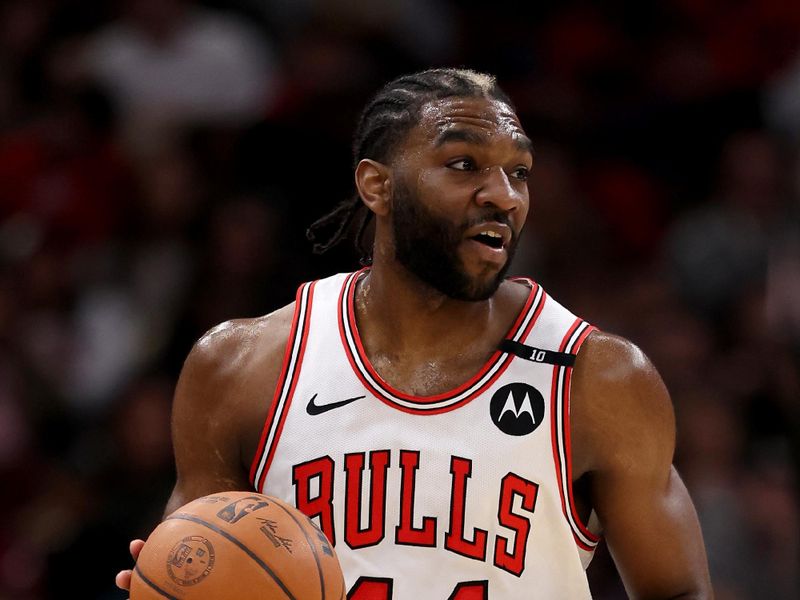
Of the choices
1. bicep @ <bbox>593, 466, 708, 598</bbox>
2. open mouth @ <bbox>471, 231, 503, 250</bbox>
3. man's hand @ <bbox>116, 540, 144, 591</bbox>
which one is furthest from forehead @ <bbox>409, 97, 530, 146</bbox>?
man's hand @ <bbox>116, 540, 144, 591</bbox>

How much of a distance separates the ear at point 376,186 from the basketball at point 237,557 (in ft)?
3.10

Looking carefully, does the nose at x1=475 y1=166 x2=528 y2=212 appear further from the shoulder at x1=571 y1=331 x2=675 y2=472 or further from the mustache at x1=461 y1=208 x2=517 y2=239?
the shoulder at x1=571 y1=331 x2=675 y2=472

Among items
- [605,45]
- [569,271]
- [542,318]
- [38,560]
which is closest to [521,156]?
[542,318]

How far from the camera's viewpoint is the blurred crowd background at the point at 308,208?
6539mm

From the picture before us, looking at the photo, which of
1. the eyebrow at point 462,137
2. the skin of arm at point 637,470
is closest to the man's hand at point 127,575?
the skin of arm at point 637,470

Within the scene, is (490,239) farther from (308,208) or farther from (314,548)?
(308,208)

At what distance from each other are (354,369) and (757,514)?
2769 millimetres

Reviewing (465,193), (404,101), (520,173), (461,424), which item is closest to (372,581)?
(461,424)

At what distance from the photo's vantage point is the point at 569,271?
23.6 ft

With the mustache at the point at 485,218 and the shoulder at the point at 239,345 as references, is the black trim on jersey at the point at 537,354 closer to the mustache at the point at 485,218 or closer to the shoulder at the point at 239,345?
the mustache at the point at 485,218

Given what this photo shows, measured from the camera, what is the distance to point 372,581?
3740mm

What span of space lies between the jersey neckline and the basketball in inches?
20.4

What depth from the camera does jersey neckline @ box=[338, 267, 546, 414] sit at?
381 cm

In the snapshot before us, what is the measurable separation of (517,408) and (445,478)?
0.26 meters
